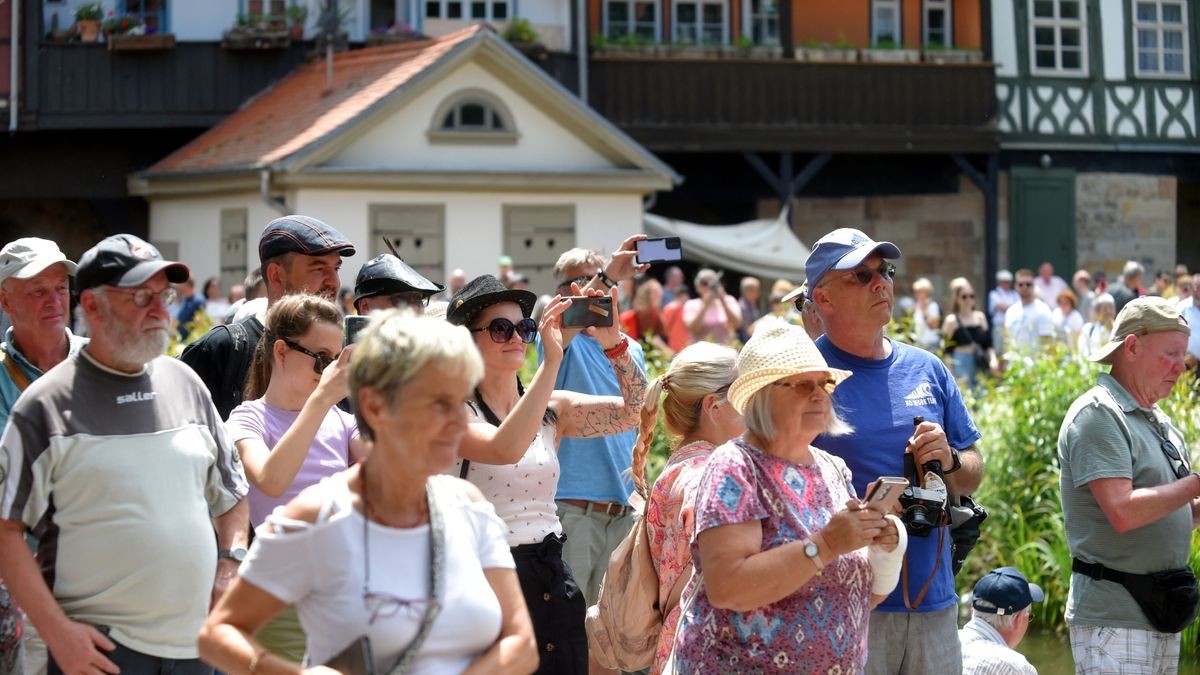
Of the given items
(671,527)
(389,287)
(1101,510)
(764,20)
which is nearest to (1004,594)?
(1101,510)

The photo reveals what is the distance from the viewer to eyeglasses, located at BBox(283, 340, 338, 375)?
486 centimetres

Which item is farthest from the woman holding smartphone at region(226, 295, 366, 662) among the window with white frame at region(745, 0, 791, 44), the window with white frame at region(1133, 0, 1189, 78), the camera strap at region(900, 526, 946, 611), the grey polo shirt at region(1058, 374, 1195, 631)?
the window with white frame at region(1133, 0, 1189, 78)

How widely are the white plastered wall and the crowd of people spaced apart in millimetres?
15583

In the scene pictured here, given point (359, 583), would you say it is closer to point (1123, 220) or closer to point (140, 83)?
point (140, 83)

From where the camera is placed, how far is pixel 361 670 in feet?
10.5

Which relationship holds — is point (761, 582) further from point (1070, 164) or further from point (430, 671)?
point (1070, 164)

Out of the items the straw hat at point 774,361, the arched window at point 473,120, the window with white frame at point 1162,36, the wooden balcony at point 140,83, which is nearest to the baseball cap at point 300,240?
the straw hat at point 774,361

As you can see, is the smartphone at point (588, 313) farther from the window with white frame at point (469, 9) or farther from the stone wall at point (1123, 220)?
the stone wall at point (1123, 220)

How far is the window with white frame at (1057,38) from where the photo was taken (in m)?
26.8

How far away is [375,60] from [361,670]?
19666 mm

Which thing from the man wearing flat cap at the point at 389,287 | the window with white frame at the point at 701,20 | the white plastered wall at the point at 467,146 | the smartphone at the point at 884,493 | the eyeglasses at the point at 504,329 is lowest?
the smartphone at the point at 884,493

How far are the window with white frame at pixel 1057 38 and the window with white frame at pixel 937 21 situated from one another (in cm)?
159

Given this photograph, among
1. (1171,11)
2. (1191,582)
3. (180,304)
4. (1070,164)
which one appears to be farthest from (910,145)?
(1191,582)

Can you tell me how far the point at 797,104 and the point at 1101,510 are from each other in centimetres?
1935
